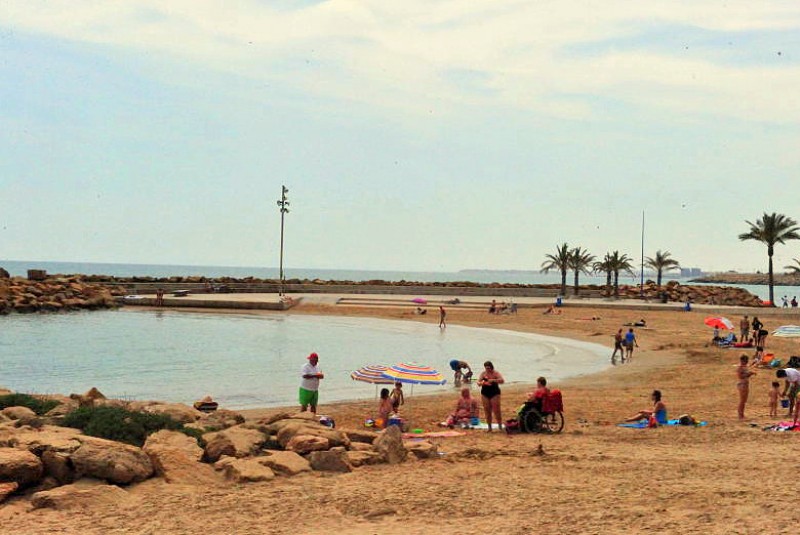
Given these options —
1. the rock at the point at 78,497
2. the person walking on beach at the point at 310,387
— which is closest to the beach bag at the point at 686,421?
the person walking on beach at the point at 310,387

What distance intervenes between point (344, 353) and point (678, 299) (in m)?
50.0

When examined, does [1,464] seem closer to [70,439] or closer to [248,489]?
[70,439]

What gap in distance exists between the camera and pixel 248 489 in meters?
10.4

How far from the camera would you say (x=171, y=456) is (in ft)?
35.7

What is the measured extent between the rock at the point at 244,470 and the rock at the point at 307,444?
84 cm

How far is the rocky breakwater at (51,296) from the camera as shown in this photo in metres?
60.0

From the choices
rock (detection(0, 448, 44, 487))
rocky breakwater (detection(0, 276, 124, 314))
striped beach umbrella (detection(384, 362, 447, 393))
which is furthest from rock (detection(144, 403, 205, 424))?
rocky breakwater (detection(0, 276, 124, 314))

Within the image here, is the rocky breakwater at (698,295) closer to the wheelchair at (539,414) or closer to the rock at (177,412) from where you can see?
the wheelchair at (539,414)

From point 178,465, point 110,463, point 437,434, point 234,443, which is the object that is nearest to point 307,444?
point 234,443

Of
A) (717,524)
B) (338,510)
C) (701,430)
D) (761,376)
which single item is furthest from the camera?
(761,376)

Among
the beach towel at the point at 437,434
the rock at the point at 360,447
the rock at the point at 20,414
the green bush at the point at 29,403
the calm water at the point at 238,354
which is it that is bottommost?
the calm water at the point at 238,354

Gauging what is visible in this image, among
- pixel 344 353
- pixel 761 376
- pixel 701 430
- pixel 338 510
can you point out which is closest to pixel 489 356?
pixel 344 353

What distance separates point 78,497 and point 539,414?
8481 mm

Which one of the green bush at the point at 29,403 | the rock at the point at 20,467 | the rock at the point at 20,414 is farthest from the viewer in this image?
the green bush at the point at 29,403
